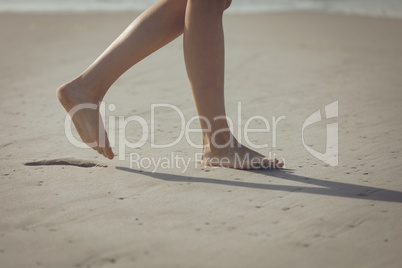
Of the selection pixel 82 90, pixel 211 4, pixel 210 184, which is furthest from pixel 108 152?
pixel 211 4

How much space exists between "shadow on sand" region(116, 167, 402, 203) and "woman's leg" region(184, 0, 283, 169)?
96mm

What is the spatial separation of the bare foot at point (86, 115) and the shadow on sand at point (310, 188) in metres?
0.15

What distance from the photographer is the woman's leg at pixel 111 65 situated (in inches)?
93.4

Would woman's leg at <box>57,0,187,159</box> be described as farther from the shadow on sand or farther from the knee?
the shadow on sand

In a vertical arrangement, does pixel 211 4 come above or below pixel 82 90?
above

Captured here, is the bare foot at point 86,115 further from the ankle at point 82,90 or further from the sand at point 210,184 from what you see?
the sand at point 210,184

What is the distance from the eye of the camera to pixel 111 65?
7.82 ft

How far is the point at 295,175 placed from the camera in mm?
2291

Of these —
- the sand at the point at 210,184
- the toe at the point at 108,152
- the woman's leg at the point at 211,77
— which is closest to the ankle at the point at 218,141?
the woman's leg at the point at 211,77

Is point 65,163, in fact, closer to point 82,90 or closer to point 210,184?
point 82,90

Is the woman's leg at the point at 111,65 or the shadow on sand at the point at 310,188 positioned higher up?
the woman's leg at the point at 111,65

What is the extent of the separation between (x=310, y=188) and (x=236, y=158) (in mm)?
393

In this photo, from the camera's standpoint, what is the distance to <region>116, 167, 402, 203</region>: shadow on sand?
2.03 m

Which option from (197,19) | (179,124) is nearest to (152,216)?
(197,19)
